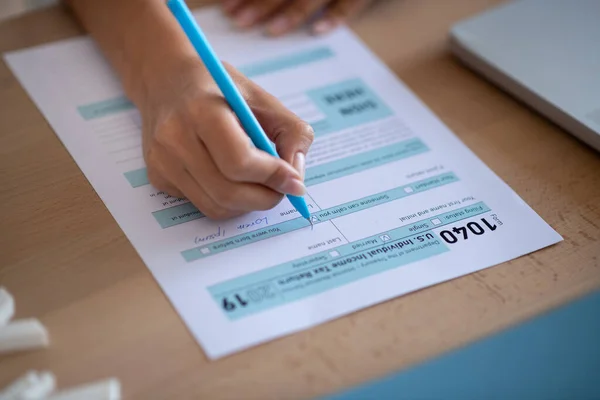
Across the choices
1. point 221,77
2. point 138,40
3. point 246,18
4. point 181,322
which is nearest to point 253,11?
point 246,18

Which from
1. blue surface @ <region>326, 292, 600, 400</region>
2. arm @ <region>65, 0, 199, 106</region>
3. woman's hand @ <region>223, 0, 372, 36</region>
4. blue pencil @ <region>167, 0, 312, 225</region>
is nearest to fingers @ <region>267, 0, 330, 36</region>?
woman's hand @ <region>223, 0, 372, 36</region>

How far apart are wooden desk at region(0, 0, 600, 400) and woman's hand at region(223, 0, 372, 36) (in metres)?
0.20

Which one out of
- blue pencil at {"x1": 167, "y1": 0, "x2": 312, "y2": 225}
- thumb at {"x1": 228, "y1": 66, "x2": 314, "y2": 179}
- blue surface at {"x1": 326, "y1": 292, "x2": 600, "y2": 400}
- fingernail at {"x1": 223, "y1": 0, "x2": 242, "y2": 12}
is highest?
blue pencil at {"x1": 167, "y1": 0, "x2": 312, "y2": 225}

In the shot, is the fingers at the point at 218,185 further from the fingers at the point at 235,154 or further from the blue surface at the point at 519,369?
the blue surface at the point at 519,369

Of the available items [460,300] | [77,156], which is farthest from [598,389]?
[77,156]

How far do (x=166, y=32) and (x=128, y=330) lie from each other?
0.32 meters

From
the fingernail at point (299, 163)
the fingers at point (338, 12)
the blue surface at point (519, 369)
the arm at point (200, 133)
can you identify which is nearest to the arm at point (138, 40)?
the arm at point (200, 133)

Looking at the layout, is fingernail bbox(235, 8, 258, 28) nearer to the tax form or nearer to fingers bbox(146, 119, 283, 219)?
the tax form

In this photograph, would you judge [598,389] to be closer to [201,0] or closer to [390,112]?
[390,112]

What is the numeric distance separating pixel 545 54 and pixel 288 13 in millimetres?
304

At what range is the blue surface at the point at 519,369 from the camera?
550mm

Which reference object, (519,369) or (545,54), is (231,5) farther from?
(519,369)

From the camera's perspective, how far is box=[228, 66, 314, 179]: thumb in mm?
655

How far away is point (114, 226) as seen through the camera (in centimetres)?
66
